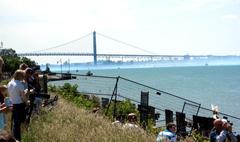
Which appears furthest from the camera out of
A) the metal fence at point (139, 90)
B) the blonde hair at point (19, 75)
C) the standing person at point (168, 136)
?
the metal fence at point (139, 90)

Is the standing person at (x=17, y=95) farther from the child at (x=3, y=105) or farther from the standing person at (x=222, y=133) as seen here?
the standing person at (x=222, y=133)

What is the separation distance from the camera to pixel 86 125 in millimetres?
10375

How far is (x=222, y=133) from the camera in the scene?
10219 millimetres

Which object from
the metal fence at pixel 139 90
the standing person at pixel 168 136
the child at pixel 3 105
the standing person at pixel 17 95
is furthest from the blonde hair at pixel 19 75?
the metal fence at pixel 139 90

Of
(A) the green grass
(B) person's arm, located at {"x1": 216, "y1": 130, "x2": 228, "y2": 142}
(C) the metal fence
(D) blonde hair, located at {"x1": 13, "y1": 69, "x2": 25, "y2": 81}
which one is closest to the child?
(D) blonde hair, located at {"x1": 13, "y1": 69, "x2": 25, "y2": 81}

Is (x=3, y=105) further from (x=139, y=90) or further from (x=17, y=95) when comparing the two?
(x=139, y=90)

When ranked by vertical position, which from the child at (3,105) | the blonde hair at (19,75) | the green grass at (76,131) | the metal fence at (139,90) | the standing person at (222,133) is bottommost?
the metal fence at (139,90)

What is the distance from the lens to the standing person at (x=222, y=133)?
10.2 meters

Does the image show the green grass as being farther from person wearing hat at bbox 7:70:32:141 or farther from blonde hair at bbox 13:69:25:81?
blonde hair at bbox 13:69:25:81

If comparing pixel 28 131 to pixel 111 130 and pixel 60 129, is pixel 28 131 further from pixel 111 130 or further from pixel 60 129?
pixel 111 130

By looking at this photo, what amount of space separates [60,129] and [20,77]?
1.29 metres

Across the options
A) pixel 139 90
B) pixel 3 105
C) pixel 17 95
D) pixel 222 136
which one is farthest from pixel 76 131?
pixel 139 90

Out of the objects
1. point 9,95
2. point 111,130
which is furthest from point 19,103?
point 111,130

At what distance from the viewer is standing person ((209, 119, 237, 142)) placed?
1017 cm
